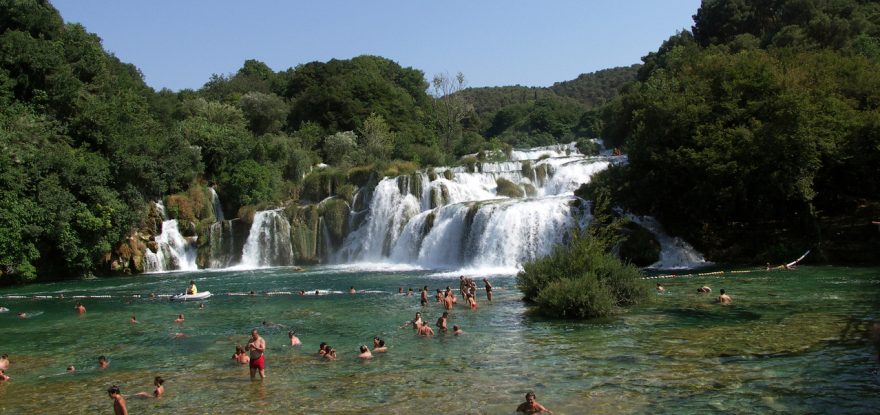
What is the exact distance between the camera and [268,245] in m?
40.2

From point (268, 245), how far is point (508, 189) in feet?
47.1

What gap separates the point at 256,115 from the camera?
5956 centimetres

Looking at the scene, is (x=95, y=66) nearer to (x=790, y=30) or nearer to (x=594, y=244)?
(x=594, y=244)

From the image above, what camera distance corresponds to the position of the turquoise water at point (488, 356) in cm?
1091

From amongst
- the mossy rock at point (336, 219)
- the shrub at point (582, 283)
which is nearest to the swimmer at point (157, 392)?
the shrub at point (582, 283)

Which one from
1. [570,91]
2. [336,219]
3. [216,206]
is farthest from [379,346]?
[570,91]

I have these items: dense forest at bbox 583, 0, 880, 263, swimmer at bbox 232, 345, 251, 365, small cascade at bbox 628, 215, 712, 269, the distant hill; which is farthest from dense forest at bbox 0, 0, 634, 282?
the distant hill

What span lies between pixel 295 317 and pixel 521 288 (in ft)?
22.1

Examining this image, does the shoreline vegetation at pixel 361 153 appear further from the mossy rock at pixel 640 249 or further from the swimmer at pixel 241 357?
the swimmer at pixel 241 357

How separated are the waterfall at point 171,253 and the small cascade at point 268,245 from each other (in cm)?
289

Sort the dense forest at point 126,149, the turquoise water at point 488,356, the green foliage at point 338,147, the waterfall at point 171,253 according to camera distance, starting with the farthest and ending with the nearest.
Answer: the green foliage at point 338,147 < the waterfall at point 171,253 < the dense forest at point 126,149 < the turquoise water at point 488,356

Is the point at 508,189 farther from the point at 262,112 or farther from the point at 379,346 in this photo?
the point at 262,112

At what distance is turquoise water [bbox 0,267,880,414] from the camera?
1091 centimetres

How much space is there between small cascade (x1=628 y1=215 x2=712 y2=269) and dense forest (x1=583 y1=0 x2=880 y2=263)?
19.1 inches
